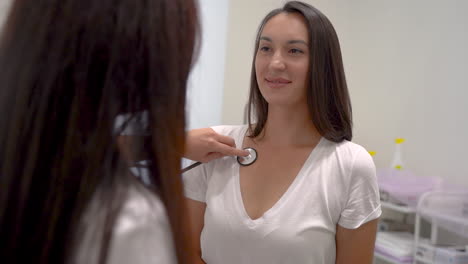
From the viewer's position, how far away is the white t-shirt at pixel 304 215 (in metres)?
1.00

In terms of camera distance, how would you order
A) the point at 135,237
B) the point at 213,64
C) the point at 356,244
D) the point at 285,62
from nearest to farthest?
the point at 135,237 → the point at 356,244 → the point at 285,62 → the point at 213,64

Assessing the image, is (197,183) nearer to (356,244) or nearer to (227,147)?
(227,147)

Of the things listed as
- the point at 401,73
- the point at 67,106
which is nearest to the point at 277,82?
the point at 67,106

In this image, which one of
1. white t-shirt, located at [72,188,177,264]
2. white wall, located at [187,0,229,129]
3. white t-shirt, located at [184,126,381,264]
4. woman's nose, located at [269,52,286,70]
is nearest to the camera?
white t-shirt, located at [72,188,177,264]

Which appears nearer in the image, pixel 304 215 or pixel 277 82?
pixel 304 215

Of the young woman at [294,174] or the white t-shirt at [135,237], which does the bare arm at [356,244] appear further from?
the white t-shirt at [135,237]

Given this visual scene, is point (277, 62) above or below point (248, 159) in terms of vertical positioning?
above

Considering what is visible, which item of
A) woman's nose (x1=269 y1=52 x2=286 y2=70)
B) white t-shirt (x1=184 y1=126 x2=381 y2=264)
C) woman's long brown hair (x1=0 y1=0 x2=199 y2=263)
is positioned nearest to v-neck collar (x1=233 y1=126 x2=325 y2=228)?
white t-shirt (x1=184 y1=126 x2=381 y2=264)

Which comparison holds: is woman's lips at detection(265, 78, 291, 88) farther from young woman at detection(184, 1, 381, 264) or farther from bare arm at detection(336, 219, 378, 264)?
bare arm at detection(336, 219, 378, 264)

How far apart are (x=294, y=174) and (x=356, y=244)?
23 cm

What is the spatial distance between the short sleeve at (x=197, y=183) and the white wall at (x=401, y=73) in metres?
1.42

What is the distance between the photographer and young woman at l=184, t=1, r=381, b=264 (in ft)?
3.34

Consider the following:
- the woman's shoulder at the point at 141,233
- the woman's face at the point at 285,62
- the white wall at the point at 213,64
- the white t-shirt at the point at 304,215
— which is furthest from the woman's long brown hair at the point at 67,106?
the white wall at the point at 213,64

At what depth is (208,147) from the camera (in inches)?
44.2
